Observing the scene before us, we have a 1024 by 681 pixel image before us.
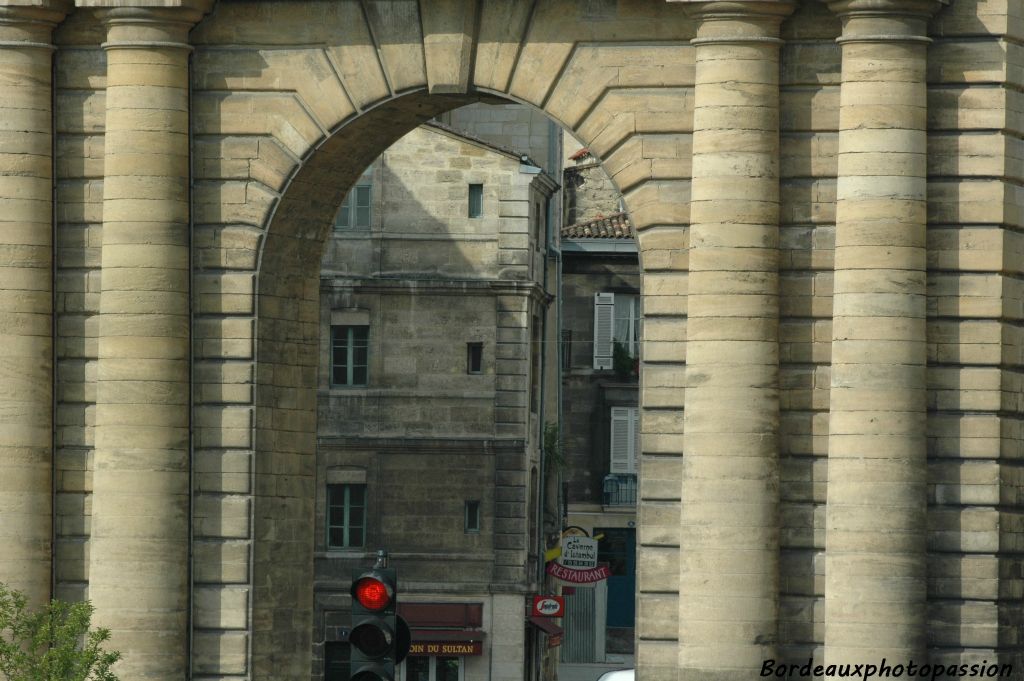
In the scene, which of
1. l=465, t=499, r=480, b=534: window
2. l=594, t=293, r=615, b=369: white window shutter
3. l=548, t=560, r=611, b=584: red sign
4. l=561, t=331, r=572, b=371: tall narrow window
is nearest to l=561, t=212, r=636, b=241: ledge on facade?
l=594, t=293, r=615, b=369: white window shutter

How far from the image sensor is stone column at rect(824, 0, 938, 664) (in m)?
31.6

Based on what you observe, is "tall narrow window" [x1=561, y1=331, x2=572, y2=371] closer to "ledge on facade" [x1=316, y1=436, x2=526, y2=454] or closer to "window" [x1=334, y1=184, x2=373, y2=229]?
"ledge on facade" [x1=316, y1=436, x2=526, y2=454]

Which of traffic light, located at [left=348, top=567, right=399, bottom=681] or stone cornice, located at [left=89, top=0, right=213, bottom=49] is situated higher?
stone cornice, located at [left=89, top=0, right=213, bottom=49]

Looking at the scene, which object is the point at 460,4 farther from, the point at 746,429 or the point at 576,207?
the point at 576,207

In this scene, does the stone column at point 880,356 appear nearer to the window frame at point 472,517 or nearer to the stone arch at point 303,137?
the stone arch at point 303,137

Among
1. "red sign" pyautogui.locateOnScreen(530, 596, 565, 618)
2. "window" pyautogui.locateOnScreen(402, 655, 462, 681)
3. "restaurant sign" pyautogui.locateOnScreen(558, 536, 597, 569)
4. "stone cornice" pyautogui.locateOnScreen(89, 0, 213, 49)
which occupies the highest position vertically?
"stone cornice" pyautogui.locateOnScreen(89, 0, 213, 49)

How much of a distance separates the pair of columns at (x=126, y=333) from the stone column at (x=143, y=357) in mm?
11

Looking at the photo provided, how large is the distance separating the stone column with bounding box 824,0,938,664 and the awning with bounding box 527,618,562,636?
2388 centimetres

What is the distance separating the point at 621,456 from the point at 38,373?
35.0 m

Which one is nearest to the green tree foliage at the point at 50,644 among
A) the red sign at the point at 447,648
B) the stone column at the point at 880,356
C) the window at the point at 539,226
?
the stone column at the point at 880,356

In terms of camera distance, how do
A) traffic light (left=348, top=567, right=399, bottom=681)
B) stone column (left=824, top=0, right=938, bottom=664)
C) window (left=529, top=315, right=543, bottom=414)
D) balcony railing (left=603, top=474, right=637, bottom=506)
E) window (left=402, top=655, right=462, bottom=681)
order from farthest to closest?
balcony railing (left=603, top=474, right=637, bottom=506)
window (left=529, top=315, right=543, bottom=414)
window (left=402, top=655, right=462, bottom=681)
stone column (left=824, top=0, right=938, bottom=664)
traffic light (left=348, top=567, right=399, bottom=681)

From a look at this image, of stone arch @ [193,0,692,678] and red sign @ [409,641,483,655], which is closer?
stone arch @ [193,0,692,678]

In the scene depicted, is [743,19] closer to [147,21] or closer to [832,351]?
[832,351]

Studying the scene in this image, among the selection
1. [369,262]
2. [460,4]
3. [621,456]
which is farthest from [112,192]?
[621,456]
